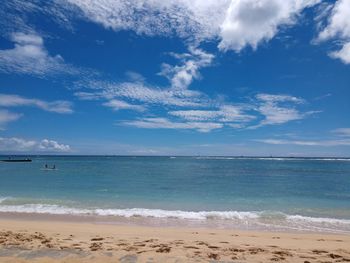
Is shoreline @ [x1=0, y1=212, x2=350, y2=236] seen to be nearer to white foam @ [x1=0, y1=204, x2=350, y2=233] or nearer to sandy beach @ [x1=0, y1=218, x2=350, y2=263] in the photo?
white foam @ [x1=0, y1=204, x2=350, y2=233]

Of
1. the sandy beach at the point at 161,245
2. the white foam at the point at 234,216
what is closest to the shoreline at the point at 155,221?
the white foam at the point at 234,216

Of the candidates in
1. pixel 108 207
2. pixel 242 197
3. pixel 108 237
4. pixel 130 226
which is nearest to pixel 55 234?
pixel 108 237

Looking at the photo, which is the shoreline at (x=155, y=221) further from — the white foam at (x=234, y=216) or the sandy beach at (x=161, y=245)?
the sandy beach at (x=161, y=245)

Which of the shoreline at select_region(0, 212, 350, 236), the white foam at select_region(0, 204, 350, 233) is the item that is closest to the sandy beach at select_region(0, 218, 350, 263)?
the shoreline at select_region(0, 212, 350, 236)

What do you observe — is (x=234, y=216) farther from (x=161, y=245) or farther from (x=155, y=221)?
(x=161, y=245)

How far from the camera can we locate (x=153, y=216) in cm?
1582

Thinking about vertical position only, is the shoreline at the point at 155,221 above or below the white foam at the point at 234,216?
below

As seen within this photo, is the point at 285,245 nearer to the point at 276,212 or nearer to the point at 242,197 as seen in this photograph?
the point at 276,212

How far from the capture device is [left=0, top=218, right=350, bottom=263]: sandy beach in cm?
785

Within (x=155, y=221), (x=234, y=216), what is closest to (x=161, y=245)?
(x=155, y=221)

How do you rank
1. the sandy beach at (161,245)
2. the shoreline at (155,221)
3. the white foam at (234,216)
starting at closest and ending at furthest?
the sandy beach at (161,245)
the shoreline at (155,221)
the white foam at (234,216)

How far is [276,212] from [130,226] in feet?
29.1

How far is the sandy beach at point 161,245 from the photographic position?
7848 mm

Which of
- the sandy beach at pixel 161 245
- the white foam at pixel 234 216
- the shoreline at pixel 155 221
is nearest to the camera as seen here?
the sandy beach at pixel 161 245
